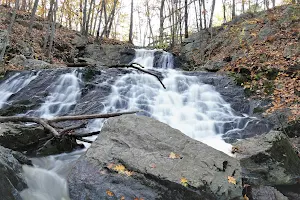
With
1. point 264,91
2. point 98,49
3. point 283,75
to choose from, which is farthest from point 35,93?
point 98,49

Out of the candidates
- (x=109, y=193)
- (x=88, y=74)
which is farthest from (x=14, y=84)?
(x=109, y=193)

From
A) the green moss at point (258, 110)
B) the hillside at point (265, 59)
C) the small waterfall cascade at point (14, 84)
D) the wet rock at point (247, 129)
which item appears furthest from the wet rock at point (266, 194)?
the small waterfall cascade at point (14, 84)

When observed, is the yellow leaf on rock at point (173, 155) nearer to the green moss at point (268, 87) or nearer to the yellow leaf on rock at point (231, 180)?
the yellow leaf on rock at point (231, 180)

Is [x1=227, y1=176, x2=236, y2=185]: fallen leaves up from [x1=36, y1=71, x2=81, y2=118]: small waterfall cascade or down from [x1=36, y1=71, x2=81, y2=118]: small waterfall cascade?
down

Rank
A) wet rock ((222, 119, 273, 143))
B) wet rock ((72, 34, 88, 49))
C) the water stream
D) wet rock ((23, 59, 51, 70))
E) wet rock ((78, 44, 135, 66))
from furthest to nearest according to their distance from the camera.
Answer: wet rock ((72, 34, 88, 49)), wet rock ((78, 44, 135, 66)), wet rock ((23, 59, 51, 70)), the water stream, wet rock ((222, 119, 273, 143))

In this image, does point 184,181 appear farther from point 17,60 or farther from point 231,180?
point 17,60

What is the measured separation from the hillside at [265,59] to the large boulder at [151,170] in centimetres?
A: 433

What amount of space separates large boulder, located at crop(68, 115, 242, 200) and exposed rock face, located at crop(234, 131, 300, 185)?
1.07 meters

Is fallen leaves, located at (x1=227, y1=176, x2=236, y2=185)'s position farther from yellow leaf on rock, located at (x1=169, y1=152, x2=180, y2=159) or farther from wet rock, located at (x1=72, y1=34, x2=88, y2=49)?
wet rock, located at (x1=72, y1=34, x2=88, y2=49)

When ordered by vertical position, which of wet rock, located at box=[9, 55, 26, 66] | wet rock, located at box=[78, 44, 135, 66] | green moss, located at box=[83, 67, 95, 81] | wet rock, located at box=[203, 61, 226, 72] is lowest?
green moss, located at box=[83, 67, 95, 81]

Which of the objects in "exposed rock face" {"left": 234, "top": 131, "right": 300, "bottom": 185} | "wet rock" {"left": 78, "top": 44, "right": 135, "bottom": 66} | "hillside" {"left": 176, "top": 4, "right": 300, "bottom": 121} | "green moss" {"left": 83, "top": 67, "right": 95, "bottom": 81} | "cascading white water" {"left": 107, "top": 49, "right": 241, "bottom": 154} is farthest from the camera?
"wet rock" {"left": 78, "top": 44, "right": 135, "bottom": 66}

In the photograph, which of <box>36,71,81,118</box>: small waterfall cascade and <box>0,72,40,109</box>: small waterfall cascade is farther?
<box>0,72,40,109</box>: small waterfall cascade

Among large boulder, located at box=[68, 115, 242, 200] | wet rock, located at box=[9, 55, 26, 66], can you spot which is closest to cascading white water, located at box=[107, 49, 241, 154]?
large boulder, located at box=[68, 115, 242, 200]

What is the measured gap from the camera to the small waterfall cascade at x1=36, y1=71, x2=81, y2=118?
8031 mm
